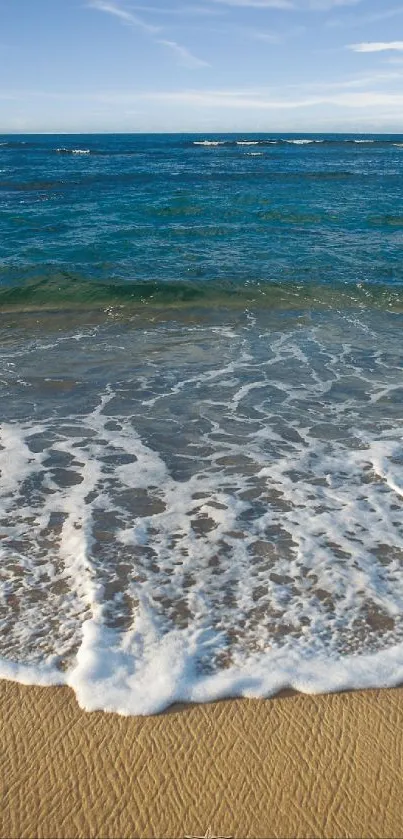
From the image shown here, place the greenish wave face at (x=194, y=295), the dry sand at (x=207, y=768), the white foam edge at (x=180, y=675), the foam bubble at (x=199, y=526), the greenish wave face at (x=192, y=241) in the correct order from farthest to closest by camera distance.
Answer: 1. the greenish wave face at (x=192, y=241)
2. the greenish wave face at (x=194, y=295)
3. the foam bubble at (x=199, y=526)
4. the white foam edge at (x=180, y=675)
5. the dry sand at (x=207, y=768)

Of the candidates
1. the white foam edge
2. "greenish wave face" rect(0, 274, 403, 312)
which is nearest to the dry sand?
the white foam edge

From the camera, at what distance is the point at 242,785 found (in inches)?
109

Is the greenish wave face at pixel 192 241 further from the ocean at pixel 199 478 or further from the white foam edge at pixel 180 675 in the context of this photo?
the white foam edge at pixel 180 675

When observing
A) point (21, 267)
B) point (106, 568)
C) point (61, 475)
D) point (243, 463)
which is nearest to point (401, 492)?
point (243, 463)

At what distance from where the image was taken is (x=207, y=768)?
2.85 m

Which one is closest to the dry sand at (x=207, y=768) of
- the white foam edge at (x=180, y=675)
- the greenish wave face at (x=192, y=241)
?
the white foam edge at (x=180, y=675)

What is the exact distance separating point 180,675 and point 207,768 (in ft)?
1.69

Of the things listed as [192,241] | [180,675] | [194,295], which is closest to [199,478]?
[180,675]

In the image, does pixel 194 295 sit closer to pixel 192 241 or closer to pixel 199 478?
pixel 192 241

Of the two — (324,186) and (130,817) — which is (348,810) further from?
(324,186)

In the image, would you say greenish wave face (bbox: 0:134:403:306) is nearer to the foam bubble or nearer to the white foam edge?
the foam bubble

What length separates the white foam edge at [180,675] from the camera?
3.18 meters

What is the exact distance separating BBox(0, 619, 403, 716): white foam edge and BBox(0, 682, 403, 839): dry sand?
55 millimetres

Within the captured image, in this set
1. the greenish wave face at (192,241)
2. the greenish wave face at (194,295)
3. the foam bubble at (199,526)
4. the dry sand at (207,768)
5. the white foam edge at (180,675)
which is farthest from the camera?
the greenish wave face at (192,241)
